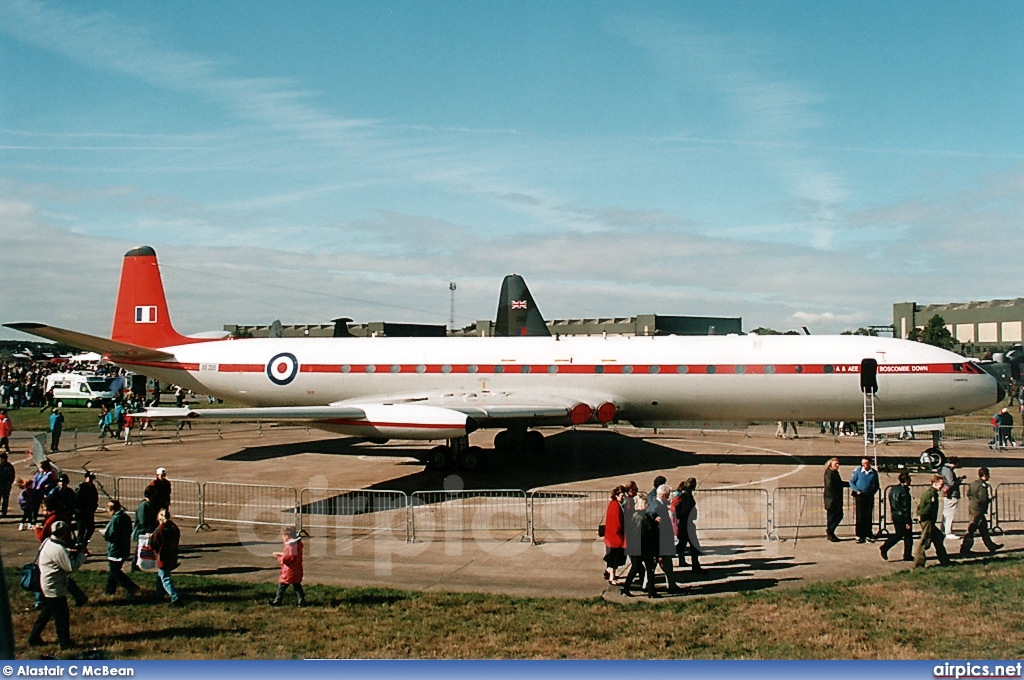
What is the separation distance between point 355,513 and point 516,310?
24252mm

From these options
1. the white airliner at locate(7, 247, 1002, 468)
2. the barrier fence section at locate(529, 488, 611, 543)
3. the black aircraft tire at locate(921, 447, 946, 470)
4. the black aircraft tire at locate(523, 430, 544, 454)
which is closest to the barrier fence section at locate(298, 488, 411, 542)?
the white airliner at locate(7, 247, 1002, 468)

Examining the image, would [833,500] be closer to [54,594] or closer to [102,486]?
[54,594]

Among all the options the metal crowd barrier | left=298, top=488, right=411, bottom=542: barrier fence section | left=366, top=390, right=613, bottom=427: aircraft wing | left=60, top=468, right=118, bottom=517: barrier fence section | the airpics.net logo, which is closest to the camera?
the airpics.net logo

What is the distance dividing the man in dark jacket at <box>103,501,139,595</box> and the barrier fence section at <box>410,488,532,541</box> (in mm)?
4304

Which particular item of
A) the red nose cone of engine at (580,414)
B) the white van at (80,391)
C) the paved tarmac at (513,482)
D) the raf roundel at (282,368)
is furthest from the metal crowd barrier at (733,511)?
the white van at (80,391)

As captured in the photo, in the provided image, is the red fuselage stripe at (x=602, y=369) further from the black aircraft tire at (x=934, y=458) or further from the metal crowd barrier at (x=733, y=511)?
the metal crowd barrier at (x=733, y=511)

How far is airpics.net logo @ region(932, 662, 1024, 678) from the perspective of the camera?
564 cm

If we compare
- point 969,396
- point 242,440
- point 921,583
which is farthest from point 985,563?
point 242,440

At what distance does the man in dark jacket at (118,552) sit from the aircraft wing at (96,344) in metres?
7.11

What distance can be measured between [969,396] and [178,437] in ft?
89.7

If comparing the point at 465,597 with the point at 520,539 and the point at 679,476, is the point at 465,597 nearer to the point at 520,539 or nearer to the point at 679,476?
the point at 520,539

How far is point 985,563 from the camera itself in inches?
424

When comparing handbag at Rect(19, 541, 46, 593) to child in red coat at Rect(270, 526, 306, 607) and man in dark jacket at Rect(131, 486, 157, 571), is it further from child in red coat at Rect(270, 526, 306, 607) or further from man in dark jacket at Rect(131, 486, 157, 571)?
man in dark jacket at Rect(131, 486, 157, 571)

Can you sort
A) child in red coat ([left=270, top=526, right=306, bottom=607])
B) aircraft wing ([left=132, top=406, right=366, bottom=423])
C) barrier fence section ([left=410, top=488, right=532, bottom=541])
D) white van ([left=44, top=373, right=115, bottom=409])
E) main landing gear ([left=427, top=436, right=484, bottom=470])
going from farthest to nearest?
white van ([left=44, top=373, right=115, bottom=409])
main landing gear ([left=427, top=436, right=484, bottom=470])
aircraft wing ([left=132, top=406, right=366, bottom=423])
barrier fence section ([left=410, top=488, right=532, bottom=541])
child in red coat ([left=270, top=526, right=306, bottom=607])
